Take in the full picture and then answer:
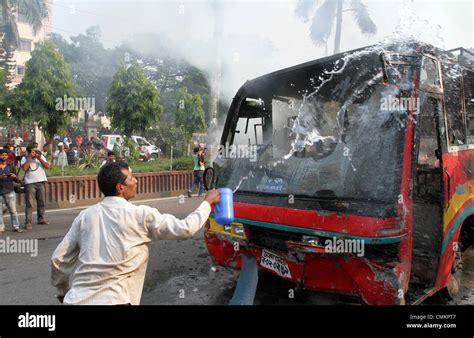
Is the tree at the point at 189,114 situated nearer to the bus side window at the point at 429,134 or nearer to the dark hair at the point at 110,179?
the bus side window at the point at 429,134

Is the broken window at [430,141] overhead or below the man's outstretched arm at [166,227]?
overhead

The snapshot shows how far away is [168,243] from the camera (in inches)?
254

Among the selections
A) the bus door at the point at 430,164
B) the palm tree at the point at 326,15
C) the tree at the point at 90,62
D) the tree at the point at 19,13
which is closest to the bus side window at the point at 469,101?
the bus door at the point at 430,164

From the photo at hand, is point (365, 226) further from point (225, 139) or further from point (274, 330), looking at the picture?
point (225, 139)

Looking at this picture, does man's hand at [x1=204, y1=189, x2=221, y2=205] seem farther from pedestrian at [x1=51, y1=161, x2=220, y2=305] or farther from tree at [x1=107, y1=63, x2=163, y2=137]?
tree at [x1=107, y1=63, x2=163, y2=137]

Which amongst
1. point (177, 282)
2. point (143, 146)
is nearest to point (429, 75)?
point (177, 282)

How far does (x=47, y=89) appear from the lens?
11289 mm

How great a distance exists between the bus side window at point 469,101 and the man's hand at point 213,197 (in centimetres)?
283

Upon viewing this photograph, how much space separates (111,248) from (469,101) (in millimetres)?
3851

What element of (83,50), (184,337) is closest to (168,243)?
(184,337)

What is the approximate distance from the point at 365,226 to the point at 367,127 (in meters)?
0.90

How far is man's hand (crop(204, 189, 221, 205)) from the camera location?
252 cm

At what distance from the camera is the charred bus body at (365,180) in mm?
A: 2928

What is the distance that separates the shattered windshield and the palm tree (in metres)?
17.8
